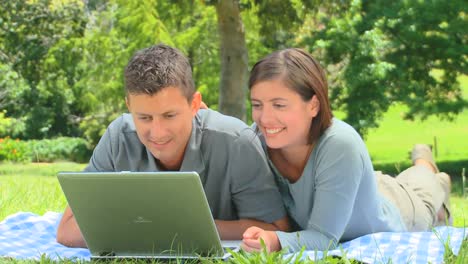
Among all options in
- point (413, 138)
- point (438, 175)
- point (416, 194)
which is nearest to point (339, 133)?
point (416, 194)

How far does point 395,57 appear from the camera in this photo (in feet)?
54.3

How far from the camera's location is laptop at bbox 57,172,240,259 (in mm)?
3115

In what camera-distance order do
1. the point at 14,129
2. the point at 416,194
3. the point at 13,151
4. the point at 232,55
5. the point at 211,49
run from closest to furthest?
the point at 416,194 → the point at 232,55 → the point at 211,49 → the point at 13,151 → the point at 14,129

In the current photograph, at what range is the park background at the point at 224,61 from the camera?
44.4 ft

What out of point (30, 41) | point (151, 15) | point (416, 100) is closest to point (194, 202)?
point (416, 100)

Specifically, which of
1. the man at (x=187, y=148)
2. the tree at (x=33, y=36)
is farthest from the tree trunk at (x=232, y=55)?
the tree at (x=33, y=36)

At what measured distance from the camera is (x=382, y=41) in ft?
52.7

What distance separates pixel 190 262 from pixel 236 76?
9.96 meters

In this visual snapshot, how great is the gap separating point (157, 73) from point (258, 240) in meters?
0.81

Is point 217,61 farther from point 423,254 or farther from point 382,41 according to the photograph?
point 423,254

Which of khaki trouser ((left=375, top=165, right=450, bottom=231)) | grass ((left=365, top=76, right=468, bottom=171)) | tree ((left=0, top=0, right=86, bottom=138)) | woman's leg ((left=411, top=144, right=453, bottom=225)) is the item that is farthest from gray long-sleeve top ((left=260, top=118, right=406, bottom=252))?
grass ((left=365, top=76, right=468, bottom=171))

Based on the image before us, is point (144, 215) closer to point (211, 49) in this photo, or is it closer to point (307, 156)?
point (307, 156)

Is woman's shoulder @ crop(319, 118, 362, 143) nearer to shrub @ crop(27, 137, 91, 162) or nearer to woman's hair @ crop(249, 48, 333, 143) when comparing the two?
woman's hair @ crop(249, 48, 333, 143)

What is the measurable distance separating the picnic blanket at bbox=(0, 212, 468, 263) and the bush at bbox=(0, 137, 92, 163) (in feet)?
61.9
